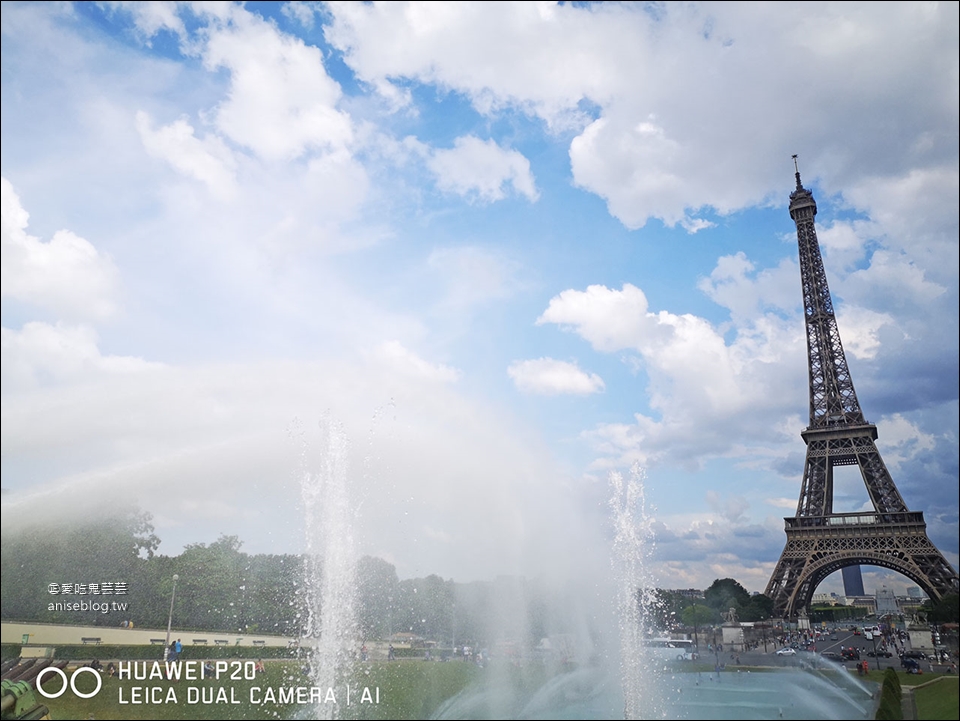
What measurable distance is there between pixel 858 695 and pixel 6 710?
26667 mm

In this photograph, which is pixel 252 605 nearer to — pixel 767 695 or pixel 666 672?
pixel 666 672

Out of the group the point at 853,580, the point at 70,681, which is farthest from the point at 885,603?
the point at 70,681

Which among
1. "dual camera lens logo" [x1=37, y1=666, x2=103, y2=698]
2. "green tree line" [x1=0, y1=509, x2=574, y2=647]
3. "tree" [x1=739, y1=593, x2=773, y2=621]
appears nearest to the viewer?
"dual camera lens logo" [x1=37, y1=666, x2=103, y2=698]

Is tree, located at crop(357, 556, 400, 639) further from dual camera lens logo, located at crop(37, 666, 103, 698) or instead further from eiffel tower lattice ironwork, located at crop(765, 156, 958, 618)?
eiffel tower lattice ironwork, located at crop(765, 156, 958, 618)

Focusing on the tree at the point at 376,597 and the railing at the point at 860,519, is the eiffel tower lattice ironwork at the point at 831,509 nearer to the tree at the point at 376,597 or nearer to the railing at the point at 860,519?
the railing at the point at 860,519

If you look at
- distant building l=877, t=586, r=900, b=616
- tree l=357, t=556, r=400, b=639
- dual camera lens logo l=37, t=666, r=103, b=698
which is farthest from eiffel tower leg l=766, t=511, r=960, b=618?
distant building l=877, t=586, r=900, b=616

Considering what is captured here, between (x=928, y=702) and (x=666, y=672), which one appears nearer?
(x=928, y=702)

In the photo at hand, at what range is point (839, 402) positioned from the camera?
46.3 metres

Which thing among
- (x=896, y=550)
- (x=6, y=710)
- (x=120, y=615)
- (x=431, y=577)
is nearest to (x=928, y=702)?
(x=896, y=550)

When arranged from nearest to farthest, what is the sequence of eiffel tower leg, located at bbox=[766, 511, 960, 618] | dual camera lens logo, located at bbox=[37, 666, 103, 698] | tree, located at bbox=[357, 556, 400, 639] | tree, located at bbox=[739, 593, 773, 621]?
dual camera lens logo, located at bbox=[37, 666, 103, 698], tree, located at bbox=[357, 556, 400, 639], eiffel tower leg, located at bbox=[766, 511, 960, 618], tree, located at bbox=[739, 593, 773, 621]

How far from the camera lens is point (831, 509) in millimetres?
43594

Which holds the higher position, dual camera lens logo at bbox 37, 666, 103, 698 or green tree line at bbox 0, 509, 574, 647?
green tree line at bbox 0, 509, 574, 647

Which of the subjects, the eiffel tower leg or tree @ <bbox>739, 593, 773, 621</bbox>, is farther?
tree @ <bbox>739, 593, 773, 621</bbox>

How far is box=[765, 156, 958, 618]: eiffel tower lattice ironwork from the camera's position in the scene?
38250mm
